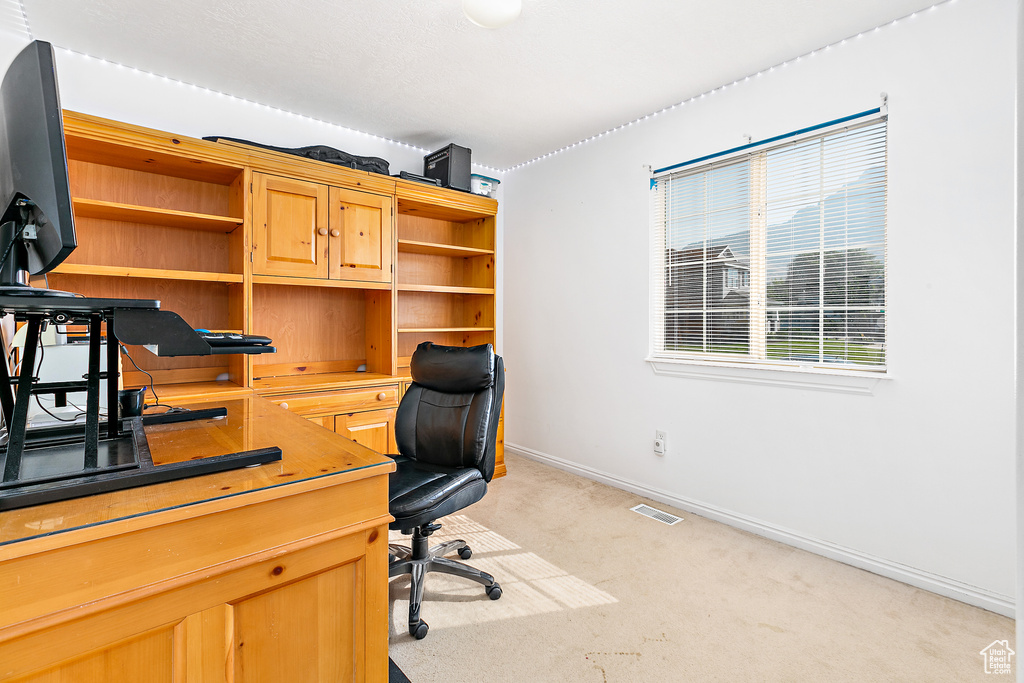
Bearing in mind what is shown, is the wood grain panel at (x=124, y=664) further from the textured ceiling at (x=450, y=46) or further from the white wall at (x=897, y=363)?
the white wall at (x=897, y=363)

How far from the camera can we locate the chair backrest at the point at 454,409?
212 cm

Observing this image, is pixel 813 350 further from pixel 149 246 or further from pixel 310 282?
pixel 149 246

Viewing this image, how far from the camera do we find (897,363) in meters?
2.18

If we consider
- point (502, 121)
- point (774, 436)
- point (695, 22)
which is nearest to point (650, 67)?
point (695, 22)

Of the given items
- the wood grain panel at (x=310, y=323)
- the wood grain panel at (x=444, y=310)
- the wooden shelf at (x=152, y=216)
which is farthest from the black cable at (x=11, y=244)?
the wood grain panel at (x=444, y=310)

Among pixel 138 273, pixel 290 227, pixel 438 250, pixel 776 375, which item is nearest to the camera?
pixel 138 273

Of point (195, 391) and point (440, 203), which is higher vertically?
point (440, 203)

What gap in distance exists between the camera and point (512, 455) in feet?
13.8

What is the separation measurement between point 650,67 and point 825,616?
2702 mm

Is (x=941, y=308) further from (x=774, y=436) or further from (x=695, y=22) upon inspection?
(x=695, y=22)

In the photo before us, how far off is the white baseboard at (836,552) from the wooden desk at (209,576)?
2.30m

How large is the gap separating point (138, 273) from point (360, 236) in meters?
1.16

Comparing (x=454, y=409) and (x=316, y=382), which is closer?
(x=454, y=409)

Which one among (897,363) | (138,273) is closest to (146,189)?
(138,273)
